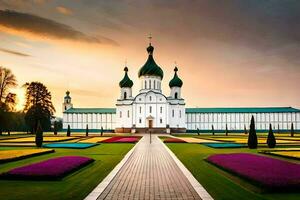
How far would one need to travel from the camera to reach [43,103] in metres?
79.8

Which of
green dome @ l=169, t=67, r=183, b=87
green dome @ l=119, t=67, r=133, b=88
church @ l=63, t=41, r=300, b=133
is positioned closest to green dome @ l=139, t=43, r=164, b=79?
church @ l=63, t=41, r=300, b=133

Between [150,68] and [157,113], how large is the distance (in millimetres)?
12436

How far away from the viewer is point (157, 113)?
86812 millimetres

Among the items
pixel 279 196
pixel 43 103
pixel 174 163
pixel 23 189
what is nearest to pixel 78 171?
pixel 23 189

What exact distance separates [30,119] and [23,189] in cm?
6407

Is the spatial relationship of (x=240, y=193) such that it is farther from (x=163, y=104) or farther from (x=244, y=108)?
(x=244, y=108)


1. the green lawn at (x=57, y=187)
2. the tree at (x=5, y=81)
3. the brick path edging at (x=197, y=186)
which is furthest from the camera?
the tree at (x=5, y=81)

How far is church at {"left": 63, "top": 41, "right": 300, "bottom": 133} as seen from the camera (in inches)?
3428

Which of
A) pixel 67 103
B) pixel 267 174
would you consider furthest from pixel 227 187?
pixel 67 103

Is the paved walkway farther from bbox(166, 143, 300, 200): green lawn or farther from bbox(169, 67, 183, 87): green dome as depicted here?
bbox(169, 67, 183, 87): green dome

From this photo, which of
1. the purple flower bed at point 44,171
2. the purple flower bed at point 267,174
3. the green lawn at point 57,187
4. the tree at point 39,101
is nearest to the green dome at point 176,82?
the tree at point 39,101

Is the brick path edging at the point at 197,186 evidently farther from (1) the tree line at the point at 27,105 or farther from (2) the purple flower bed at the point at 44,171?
(1) the tree line at the point at 27,105

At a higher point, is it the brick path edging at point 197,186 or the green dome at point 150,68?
the green dome at point 150,68

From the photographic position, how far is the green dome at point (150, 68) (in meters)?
89.2
